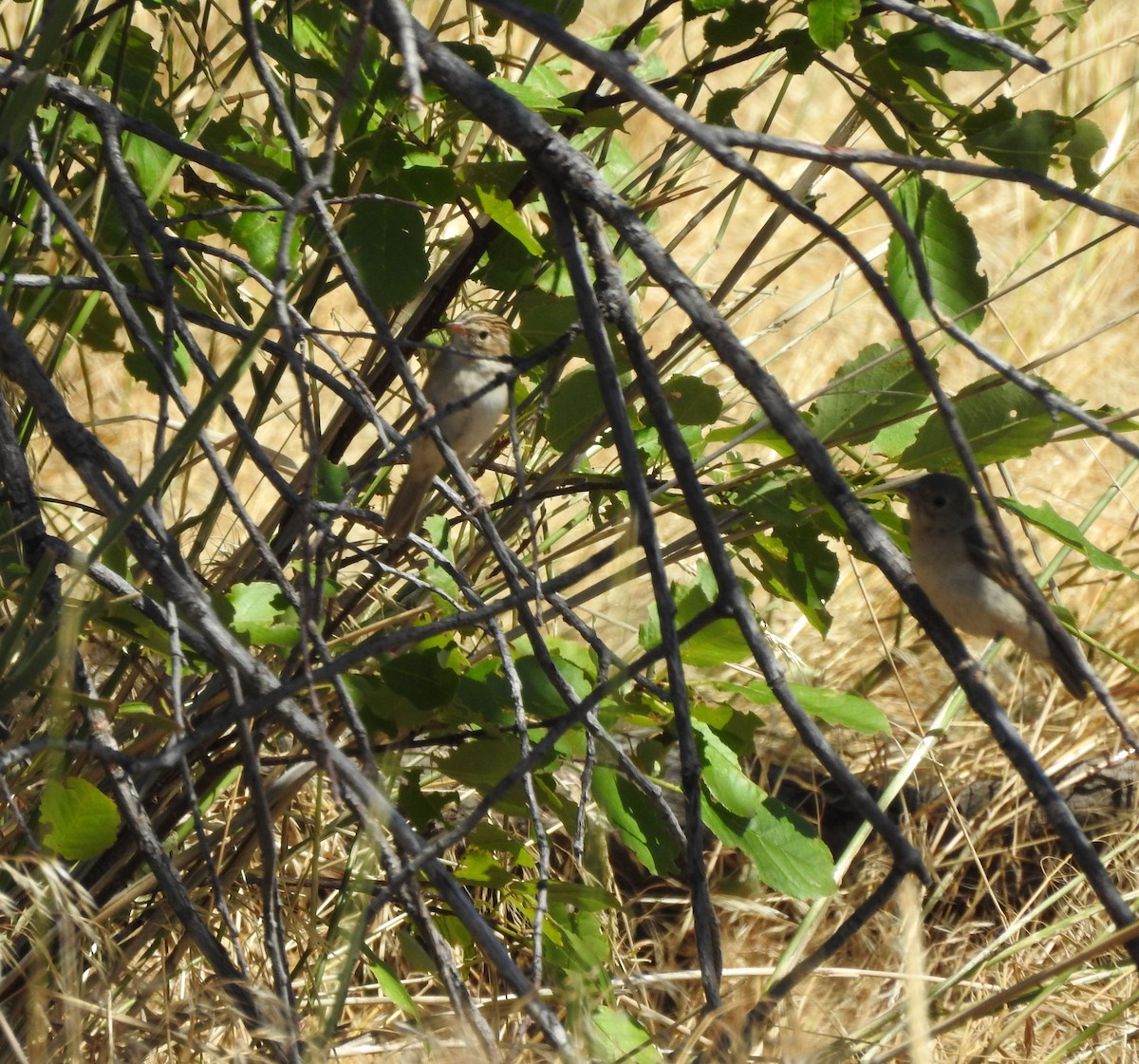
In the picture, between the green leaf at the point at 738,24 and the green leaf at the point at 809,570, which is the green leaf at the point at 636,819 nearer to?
the green leaf at the point at 809,570

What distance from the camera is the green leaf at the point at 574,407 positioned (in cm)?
194

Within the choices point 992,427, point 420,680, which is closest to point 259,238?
point 420,680

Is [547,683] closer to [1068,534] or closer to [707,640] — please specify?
[707,640]

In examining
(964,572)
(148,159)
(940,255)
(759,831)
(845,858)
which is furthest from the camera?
(964,572)

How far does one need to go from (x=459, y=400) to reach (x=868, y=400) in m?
0.72

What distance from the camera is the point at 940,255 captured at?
161 centimetres

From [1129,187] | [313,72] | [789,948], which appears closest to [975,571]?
[789,948]

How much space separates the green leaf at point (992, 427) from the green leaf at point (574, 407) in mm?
460

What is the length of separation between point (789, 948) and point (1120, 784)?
6.19 feet

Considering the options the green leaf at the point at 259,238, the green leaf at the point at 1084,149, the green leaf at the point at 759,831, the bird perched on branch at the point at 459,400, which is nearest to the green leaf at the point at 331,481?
the green leaf at the point at 259,238

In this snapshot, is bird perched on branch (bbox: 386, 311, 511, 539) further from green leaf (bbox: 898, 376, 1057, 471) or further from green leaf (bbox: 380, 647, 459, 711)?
green leaf (bbox: 898, 376, 1057, 471)

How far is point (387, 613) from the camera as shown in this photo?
94.3 inches

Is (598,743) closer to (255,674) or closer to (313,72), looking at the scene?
(255,674)

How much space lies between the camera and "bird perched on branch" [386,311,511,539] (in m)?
2.60
